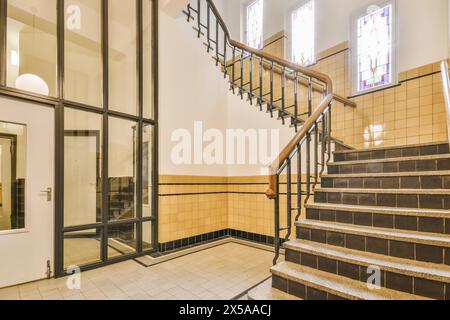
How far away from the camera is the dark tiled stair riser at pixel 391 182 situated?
2149 millimetres

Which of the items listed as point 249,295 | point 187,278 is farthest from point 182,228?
point 249,295

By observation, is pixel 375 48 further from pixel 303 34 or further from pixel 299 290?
pixel 299 290

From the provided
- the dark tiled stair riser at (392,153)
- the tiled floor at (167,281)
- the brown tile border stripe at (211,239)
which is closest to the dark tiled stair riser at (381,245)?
the tiled floor at (167,281)

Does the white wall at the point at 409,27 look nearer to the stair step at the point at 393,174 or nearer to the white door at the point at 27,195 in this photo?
the stair step at the point at 393,174

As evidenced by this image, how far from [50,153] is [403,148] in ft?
13.1

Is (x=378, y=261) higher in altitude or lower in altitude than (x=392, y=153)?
lower

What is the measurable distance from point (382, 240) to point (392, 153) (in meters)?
1.36

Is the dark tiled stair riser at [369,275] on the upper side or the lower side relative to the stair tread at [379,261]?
lower

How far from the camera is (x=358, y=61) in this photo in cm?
442

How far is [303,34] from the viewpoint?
16.8 ft

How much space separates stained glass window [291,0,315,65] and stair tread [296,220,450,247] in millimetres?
3809

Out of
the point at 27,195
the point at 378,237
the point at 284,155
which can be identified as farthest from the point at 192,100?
the point at 378,237

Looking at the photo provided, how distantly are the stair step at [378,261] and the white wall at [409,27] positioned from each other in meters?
3.39

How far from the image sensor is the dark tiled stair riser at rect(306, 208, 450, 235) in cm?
187
